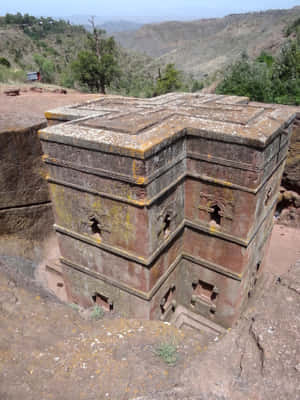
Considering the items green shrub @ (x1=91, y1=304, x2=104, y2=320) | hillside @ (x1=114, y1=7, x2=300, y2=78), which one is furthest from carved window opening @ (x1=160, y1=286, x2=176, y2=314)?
hillside @ (x1=114, y1=7, x2=300, y2=78)

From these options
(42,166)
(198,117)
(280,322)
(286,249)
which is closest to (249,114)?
(198,117)

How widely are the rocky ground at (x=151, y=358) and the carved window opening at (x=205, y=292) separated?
3.55m

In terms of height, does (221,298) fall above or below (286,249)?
above

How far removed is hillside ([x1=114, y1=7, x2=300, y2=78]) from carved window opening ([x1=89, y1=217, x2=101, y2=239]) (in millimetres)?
40861

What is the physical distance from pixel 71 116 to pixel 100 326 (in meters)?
5.58

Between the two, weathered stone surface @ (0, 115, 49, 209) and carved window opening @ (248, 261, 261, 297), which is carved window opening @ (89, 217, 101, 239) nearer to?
weathered stone surface @ (0, 115, 49, 209)

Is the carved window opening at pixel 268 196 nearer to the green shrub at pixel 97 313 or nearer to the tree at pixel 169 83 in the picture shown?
the green shrub at pixel 97 313

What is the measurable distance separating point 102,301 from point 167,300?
197 centimetres

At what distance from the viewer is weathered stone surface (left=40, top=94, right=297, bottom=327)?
21.2ft

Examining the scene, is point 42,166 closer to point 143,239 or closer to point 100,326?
point 143,239

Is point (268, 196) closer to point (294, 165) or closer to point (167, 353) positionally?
point (167, 353)

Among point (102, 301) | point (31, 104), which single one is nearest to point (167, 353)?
point (102, 301)

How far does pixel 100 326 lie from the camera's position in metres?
5.84

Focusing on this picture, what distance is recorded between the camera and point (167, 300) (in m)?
8.97
